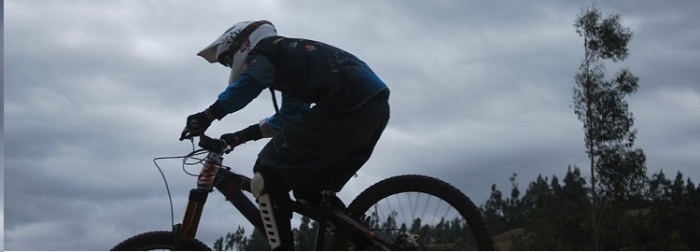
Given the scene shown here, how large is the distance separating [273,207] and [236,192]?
1.13 feet

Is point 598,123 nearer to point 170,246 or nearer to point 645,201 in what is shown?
point 645,201

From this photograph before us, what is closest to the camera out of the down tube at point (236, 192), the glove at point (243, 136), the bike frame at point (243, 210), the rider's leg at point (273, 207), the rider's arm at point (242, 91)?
the rider's arm at point (242, 91)

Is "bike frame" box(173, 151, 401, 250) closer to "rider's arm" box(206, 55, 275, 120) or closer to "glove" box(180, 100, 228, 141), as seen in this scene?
"glove" box(180, 100, 228, 141)

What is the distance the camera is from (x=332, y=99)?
15.0 ft

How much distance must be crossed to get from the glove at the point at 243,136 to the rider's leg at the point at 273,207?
467 millimetres

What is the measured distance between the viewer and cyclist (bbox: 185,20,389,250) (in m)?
4.55

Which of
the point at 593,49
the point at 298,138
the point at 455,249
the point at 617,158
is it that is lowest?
the point at 455,249

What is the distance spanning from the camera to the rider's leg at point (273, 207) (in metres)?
4.63

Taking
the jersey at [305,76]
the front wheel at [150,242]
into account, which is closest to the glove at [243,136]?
the jersey at [305,76]

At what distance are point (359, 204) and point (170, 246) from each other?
1.08m

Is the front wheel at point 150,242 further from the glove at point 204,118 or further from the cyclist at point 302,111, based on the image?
the glove at point 204,118

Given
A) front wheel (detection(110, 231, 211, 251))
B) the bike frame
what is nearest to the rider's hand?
the bike frame

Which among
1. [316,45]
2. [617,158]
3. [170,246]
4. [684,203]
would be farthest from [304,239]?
[684,203]

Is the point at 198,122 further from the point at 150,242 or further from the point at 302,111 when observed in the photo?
the point at 150,242
